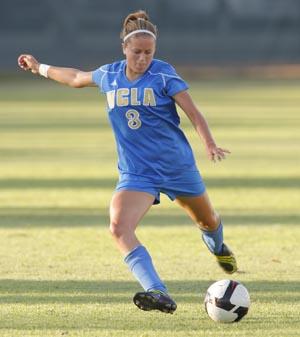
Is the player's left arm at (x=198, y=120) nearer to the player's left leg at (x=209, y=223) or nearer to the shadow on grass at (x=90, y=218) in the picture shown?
the player's left leg at (x=209, y=223)

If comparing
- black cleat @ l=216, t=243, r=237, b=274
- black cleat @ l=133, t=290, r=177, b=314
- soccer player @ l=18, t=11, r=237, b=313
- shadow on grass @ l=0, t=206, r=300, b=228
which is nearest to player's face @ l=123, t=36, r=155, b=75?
soccer player @ l=18, t=11, r=237, b=313

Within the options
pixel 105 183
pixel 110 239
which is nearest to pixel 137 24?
pixel 110 239

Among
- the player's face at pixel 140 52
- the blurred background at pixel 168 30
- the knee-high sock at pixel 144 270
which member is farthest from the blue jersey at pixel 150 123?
the blurred background at pixel 168 30

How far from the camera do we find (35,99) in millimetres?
37844

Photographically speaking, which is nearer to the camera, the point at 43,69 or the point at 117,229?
the point at 117,229

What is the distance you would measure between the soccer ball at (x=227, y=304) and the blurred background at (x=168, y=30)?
36092 mm

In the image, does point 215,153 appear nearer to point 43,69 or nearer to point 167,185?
point 167,185

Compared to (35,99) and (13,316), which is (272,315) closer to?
(13,316)

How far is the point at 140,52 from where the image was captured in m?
9.23

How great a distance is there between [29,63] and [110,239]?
2994 millimetres

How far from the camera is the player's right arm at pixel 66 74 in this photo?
9867 mm

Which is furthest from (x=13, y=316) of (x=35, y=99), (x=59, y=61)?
(x=59, y=61)

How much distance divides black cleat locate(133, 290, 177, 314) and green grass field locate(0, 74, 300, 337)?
94 mm

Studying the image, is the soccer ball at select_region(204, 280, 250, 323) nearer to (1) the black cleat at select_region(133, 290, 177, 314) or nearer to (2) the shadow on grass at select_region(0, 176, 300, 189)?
(1) the black cleat at select_region(133, 290, 177, 314)
